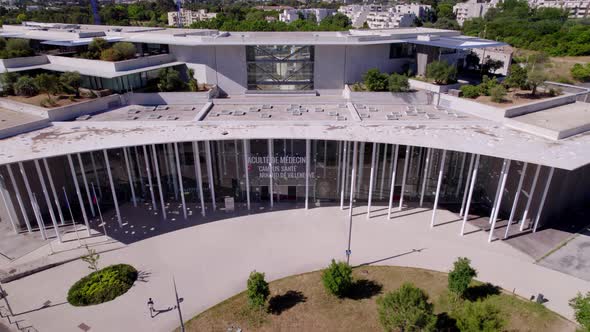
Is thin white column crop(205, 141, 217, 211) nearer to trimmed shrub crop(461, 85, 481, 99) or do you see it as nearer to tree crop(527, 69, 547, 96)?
trimmed shrub crop(461, 85, 481, 99)

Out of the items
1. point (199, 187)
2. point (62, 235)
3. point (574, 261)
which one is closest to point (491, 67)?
point (574, 261)

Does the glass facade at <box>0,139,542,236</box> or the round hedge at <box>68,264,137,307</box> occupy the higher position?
the glass facade at <box>0,139,542,236</box>

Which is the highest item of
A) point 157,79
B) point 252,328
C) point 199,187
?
point 157,79

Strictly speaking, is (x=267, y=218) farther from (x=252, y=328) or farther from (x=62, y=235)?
(x=62, y=235)

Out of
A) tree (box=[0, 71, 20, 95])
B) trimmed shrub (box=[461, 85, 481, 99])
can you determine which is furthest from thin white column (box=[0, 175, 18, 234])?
trimmed shrub (box=[461, 85, 481, 99])

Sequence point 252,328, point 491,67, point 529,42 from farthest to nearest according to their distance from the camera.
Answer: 1. point 529,42
2. point 491,67
3. point 252,328

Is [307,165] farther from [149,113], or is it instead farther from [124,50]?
[124,50]

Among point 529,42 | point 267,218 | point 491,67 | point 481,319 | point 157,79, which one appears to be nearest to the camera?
point 481,319

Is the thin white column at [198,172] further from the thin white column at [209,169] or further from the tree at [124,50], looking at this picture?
the tree at [124,50]
